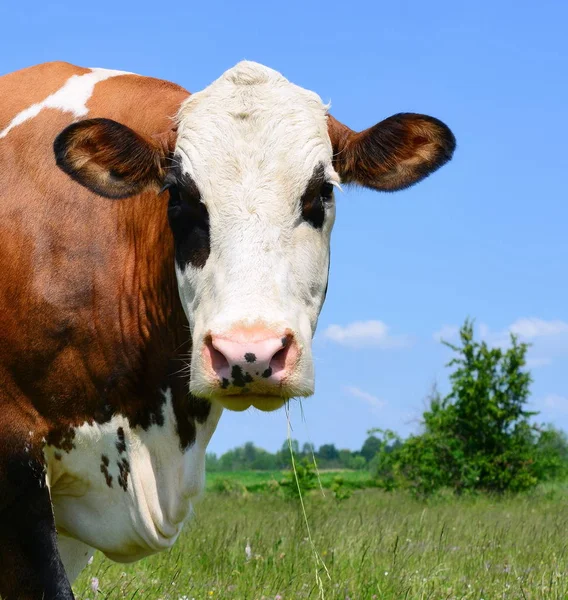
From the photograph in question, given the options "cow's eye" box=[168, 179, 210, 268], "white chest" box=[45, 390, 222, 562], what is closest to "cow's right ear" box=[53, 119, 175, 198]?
"cow's eye" box=[168, 179, 210, 268]

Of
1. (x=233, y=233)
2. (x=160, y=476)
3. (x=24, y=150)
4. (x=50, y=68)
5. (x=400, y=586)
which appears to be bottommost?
(x=400, y=586)

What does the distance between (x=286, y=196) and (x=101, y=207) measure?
1.47 meters

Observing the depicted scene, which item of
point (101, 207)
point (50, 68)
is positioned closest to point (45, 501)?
point (101, 207)

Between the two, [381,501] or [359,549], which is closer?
[359,549]

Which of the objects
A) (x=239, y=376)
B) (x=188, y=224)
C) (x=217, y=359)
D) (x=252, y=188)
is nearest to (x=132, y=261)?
(x=188, y=224)

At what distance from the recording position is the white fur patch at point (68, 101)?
18.9ft

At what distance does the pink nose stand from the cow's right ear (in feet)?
4.66

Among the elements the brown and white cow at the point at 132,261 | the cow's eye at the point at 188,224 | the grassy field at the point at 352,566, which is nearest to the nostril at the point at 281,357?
the brown and white cow at the point at 132,261

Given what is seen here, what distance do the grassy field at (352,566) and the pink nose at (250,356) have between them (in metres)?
2.10

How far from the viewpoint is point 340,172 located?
5242mm

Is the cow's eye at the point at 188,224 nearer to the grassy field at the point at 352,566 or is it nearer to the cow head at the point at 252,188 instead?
the cow head at the point at 252,188

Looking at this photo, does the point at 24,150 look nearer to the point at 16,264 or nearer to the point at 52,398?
the point at 16,264

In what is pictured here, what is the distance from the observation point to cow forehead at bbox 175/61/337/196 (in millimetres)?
4535

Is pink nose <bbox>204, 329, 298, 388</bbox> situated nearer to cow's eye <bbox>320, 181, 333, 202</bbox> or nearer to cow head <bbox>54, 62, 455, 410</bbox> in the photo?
cow head <bbox>54, 62, 455, 410</bbox>
